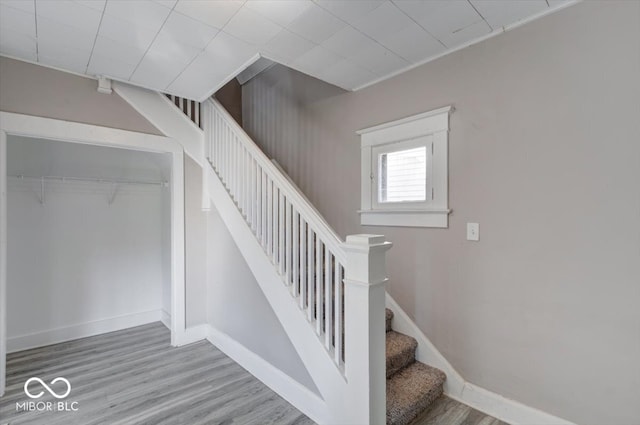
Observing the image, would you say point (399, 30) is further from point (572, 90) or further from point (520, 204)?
point (520, 204)

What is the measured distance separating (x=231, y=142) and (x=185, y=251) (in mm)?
1218

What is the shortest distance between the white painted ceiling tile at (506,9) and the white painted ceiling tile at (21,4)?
2.39 metres

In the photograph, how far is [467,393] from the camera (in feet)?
6.88

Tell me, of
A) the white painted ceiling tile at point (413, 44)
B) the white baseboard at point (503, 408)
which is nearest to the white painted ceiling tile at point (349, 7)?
the white painted ceiling tile at point (413, 44)

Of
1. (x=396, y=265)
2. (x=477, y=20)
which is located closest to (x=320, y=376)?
(x=396, y=265)

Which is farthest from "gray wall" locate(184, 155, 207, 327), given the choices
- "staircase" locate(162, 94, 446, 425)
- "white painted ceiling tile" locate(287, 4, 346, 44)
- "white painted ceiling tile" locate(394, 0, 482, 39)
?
"white painted ceiling tile" locate(394, 0, 482, 39)

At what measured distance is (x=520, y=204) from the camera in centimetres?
188

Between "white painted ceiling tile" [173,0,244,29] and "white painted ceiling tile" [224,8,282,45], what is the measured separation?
0.14ft

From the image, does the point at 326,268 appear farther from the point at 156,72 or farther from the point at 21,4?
the point at 21,4

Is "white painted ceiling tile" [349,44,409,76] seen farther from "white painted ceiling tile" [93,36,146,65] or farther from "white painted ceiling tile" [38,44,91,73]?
"white painted ceiling tile" [38,44,91,73]

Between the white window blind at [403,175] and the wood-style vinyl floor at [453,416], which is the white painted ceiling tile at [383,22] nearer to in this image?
the white window blind at [403,175]

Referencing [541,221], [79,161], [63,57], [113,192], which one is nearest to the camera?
[541,221]

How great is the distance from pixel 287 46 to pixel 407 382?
2427mm

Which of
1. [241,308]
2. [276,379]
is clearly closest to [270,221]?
[241,308]
